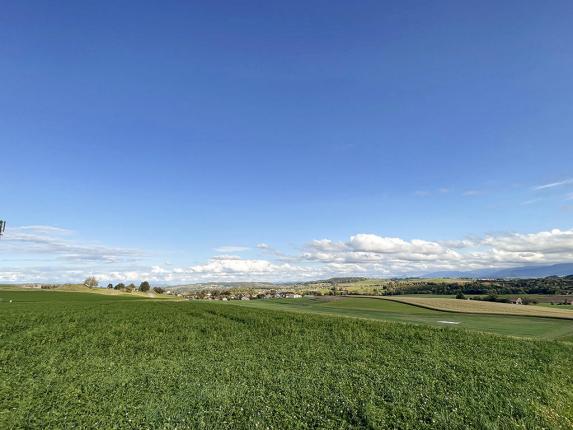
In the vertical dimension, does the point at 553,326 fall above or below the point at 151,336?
below

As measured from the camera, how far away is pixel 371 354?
1873 cm

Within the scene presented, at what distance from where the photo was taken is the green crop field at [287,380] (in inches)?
456

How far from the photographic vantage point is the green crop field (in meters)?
11.6

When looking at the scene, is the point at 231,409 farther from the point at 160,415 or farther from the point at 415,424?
the point at 415,424

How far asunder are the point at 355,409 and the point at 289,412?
7.75 ft

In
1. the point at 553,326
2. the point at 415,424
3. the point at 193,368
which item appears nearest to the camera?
the point at 415,424

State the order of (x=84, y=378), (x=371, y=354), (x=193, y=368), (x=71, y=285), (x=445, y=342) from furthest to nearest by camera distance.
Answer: (x=71, y=285), (x=445, y=342), (x=371, y=354), (x=193, y=368), (x=84, y=378)

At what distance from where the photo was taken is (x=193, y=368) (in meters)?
16.5

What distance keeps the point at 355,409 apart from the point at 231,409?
4427 millimetres

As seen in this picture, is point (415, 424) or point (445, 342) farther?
point (445, 342)

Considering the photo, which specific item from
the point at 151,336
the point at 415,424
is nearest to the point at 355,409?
the point at 415,424

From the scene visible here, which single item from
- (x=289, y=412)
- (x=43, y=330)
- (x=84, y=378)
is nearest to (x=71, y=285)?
(x=43, y=330)

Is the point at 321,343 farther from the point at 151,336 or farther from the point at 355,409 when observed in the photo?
the point at 151,336

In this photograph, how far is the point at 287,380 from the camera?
1473 cm
